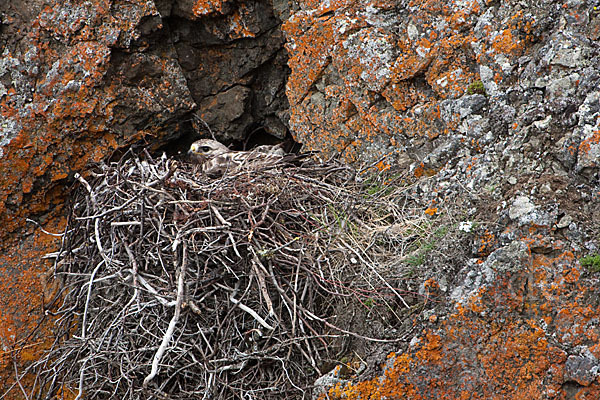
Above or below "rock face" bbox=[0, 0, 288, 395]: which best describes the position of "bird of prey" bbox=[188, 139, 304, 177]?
below

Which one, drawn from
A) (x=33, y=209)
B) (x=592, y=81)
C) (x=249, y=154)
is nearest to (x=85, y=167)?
(x=33, y=209)

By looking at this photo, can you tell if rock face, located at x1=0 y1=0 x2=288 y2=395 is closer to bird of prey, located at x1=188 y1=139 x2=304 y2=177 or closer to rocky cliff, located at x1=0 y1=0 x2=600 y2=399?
rocky cliff, located at x1=0 y1=0 x2=600 y2=399

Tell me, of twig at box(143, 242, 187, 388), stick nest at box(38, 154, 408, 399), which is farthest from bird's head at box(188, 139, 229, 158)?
twig at box(143, 242, 187, 388)

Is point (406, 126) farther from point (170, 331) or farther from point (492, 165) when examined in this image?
point (170, 331)

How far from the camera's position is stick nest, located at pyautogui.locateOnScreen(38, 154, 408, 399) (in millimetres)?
3078

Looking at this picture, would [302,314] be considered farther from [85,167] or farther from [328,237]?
[85,167]

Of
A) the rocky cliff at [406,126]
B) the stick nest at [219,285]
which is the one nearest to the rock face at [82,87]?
the rocky cliff at [406,126]

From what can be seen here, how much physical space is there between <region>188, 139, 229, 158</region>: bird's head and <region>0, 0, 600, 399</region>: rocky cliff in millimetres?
245

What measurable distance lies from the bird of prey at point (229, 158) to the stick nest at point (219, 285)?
0.30 meters

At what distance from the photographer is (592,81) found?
273cm

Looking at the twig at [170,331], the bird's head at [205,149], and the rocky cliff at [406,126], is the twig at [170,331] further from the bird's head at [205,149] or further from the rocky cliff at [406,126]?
the bird's head at [205,149]

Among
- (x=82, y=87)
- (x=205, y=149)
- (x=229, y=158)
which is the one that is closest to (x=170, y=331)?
(x=229, y=158)

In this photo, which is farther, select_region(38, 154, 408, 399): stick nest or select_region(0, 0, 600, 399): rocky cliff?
select_region(38, 154, 408, 399): stick nest

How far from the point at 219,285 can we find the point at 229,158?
4.46 ft
